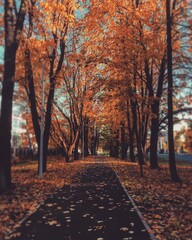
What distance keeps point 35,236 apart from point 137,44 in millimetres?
15822

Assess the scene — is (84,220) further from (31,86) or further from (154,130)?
(154,130)

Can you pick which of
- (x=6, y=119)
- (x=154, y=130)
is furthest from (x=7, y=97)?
(x=154, y=130)

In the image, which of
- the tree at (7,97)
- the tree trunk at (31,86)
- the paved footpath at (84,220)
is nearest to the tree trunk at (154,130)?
the tree trunk at (31,86)

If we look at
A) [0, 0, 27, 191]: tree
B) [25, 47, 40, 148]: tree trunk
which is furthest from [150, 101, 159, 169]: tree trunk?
[0, 0, 27, 191]: tree

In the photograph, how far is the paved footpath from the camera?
6234 millimetres

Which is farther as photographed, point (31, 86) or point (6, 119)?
point (31, 86)

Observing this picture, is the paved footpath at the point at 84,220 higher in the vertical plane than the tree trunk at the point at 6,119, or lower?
lower

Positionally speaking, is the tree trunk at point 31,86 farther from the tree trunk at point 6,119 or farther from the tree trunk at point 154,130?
the tree trunk at point 154,130

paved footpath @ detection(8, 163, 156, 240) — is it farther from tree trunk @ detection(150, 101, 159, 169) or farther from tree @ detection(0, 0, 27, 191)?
tree trunk @ detection(150, 101, 159, 169)

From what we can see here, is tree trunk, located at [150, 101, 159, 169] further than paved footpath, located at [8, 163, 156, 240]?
Yes

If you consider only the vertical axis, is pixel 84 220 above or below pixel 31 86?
below

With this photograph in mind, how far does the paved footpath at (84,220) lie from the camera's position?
6234 mm

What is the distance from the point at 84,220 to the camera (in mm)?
7516

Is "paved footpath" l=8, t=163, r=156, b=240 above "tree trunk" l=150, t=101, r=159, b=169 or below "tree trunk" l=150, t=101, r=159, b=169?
below
